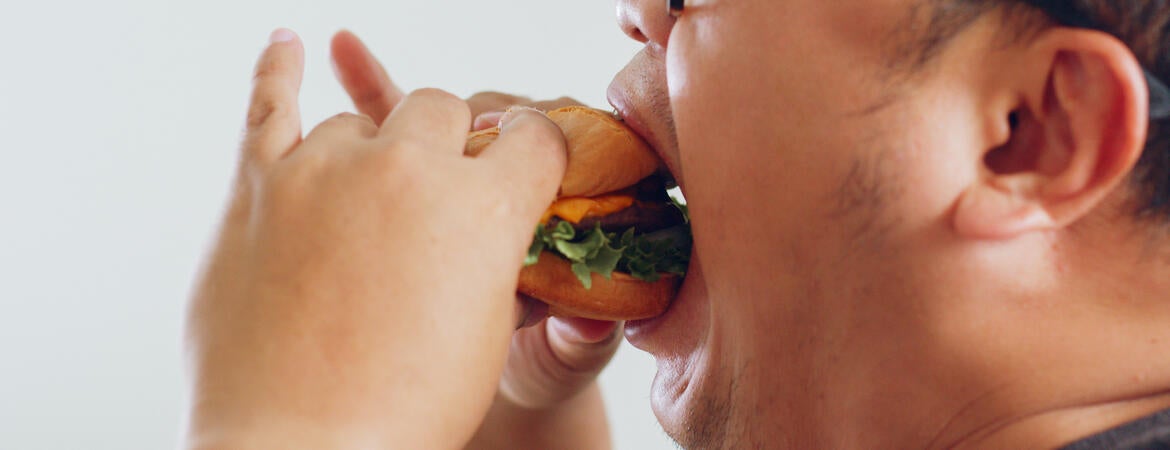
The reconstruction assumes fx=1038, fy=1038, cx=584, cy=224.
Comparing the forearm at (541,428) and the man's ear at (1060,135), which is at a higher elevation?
the man's ear at (1060,135)

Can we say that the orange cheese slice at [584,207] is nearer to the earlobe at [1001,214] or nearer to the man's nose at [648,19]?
the man's nose at [648,19]

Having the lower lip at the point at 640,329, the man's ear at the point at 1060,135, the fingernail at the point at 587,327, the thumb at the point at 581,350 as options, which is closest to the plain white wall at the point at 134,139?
the thumb at the point at 581,350

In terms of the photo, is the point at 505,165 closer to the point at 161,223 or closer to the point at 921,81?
the point at 921,81

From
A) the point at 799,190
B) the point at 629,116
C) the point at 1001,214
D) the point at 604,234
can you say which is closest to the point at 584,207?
the point at 604,234

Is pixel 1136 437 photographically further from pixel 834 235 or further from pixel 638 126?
pixel 638 126

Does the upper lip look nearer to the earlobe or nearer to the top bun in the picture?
the top bun
